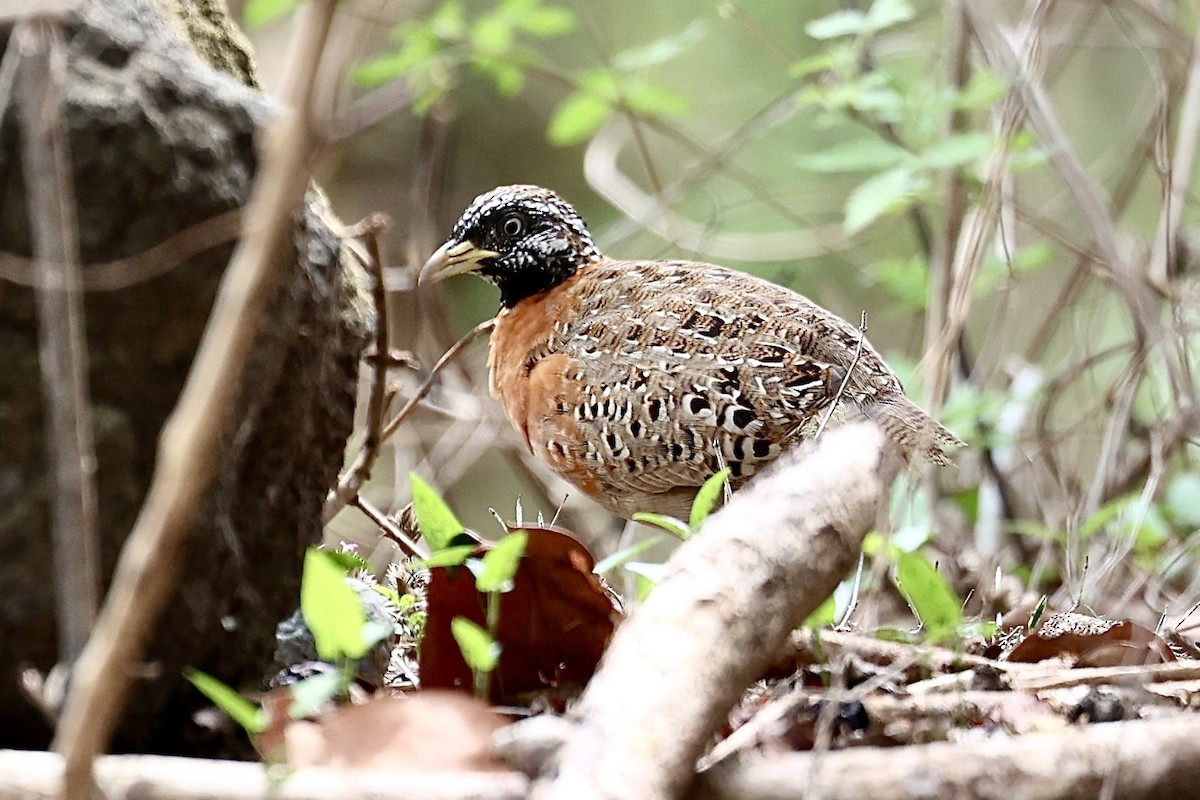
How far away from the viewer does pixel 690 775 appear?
1.36 meters

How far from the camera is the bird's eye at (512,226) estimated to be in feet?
12.0

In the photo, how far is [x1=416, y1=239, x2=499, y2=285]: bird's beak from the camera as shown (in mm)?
3548

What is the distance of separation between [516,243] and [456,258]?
182 millimetres

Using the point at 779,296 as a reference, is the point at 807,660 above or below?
below

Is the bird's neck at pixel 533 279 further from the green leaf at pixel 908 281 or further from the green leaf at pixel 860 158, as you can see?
the green leaf at pixel 908 281

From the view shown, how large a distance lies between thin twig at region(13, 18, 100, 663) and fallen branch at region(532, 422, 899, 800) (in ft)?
1.64

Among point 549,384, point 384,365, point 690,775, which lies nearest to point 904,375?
point 549,384

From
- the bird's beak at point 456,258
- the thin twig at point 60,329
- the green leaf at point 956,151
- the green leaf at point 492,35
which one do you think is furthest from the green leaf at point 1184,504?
the thin twig at point 60,329

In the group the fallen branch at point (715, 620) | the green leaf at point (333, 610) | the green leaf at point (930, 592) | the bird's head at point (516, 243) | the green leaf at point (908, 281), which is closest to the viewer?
the fallen branch at point (715, 620)

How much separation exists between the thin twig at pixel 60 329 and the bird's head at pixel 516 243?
2.08 metres

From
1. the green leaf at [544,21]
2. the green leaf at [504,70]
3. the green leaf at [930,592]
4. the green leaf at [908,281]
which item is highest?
the green leaf at [544,21]

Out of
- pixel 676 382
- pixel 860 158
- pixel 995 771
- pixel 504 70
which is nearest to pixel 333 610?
pixel 995 771

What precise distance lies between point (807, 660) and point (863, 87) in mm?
2292

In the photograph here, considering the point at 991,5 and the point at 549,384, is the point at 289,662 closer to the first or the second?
the point at 549,384
